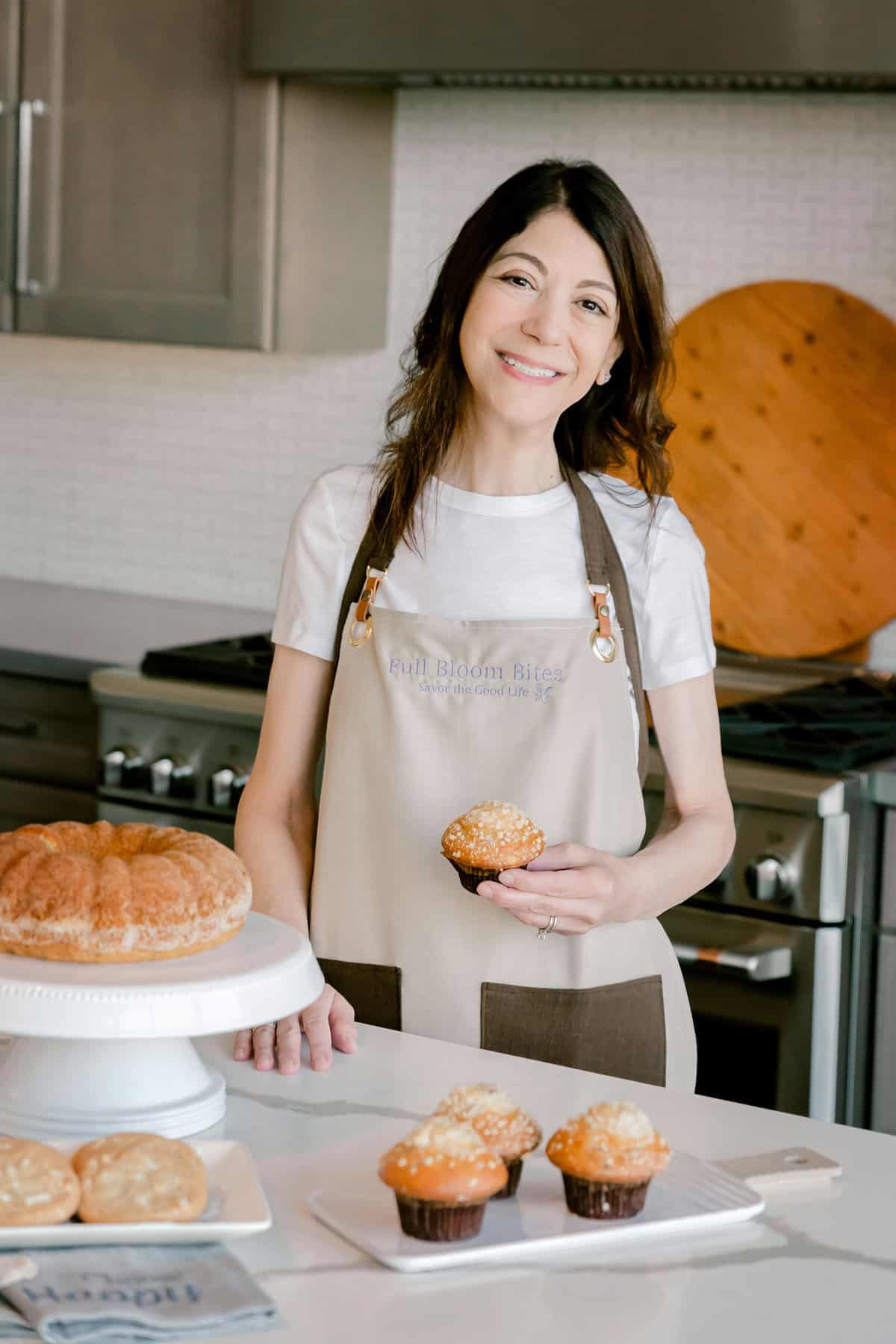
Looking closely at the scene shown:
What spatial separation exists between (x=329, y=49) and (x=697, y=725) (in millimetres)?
1587

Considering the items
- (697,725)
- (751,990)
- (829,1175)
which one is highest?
(697,725)

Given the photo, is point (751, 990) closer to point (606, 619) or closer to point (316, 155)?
point (606, 619)

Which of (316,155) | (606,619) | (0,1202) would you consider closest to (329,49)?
(316,155)

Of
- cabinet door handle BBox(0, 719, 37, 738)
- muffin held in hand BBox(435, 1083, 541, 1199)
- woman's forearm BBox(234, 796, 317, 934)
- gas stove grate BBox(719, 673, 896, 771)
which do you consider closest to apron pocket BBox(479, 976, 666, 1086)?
woman's forearm BBox(234, 796, 317, 934)

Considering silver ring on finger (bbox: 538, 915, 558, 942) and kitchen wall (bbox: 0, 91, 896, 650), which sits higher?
kitchen wall (bbox: 0, 91, 896, 650)

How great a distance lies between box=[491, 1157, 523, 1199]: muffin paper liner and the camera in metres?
1.07

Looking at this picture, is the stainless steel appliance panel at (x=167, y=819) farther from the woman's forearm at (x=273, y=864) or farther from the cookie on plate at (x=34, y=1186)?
the cookie on plate at (x=34, y=1186)

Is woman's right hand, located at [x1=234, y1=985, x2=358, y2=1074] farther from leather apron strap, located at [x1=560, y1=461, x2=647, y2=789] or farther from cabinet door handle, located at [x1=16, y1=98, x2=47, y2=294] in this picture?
cabinet door handle, located at [x1=16, y1=98, x2=47, y2=294]

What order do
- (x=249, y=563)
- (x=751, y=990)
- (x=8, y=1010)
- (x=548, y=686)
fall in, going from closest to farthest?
1. (x=8, y=1010)
2. (x=548, y=686)
3. (x=751, y=990)
4. (x=249, y=563)

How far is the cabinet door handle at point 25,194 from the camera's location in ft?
10.6

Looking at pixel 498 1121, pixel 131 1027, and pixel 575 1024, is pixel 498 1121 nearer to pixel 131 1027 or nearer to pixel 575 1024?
pixel 131 1027

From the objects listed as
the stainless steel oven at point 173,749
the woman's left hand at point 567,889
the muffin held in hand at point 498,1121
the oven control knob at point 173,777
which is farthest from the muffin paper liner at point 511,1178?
the oven control knob at point 173,777

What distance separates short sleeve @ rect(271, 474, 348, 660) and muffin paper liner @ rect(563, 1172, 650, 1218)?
76cm

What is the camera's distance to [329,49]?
2.83 meters
